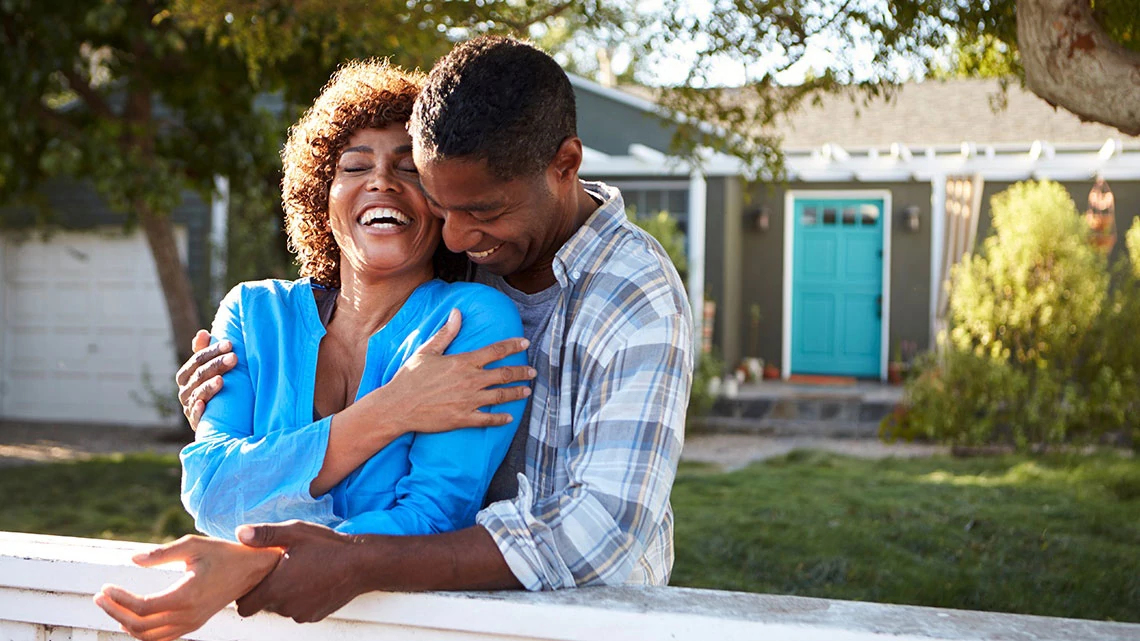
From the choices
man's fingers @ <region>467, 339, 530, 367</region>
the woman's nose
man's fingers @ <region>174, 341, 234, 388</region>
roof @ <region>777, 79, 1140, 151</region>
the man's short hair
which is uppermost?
roof @ <region>777, 79, 1140, 151</region>

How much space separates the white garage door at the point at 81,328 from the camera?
42.7 ft

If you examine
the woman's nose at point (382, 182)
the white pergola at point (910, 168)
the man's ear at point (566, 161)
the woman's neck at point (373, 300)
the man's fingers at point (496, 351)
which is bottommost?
the man's fingers at point (496, 351)

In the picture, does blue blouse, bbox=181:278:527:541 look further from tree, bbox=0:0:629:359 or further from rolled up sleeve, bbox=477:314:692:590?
tree, bbox=0:0:629:359

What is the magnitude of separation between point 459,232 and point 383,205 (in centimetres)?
19

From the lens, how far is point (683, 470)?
8.73 meters

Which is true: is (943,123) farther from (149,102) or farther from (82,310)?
(82,310)

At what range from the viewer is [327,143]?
2.15 meters

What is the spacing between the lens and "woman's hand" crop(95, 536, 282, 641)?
1616mm

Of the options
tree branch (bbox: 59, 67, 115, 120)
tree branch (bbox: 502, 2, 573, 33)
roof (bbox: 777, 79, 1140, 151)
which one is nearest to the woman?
tree branch (bbox: 502, 2, 573, 33)

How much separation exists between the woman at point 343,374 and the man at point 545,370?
0.06 meters

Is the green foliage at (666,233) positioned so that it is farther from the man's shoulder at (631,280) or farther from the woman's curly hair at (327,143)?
the man's shoulder at (631,280)

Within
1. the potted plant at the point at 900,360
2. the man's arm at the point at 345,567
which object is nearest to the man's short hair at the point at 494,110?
the man's arm at the point at 345,567

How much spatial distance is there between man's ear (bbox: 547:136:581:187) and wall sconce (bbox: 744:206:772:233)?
42.3 ft

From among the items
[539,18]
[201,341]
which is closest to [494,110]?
[201,341]
